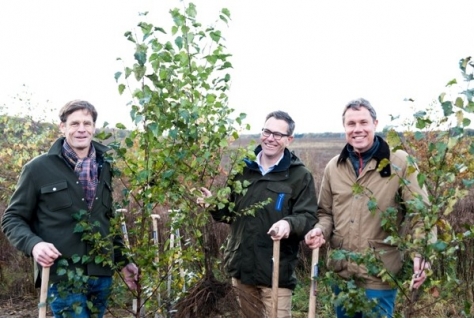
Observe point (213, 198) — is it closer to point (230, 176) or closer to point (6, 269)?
point (230, 176)

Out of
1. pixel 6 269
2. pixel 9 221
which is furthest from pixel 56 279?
pixel 6 269

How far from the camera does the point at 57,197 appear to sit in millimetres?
3090

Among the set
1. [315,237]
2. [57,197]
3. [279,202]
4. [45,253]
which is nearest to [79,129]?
[57,197]

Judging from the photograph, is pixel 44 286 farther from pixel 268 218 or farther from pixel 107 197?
pixel 268 218

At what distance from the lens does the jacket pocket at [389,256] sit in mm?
3205

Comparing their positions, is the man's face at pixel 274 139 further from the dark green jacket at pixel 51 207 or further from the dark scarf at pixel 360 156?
the dark green jacket at pixel 51 207

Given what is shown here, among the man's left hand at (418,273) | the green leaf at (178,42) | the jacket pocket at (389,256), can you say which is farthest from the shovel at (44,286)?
the man's left hand at (418,273)

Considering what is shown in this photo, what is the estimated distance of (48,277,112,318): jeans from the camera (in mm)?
3115

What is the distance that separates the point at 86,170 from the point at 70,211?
0.23m

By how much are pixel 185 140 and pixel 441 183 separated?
1.35 meters

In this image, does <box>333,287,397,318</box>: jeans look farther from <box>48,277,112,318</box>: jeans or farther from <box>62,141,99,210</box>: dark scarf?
<box>62,141,99,210</box>: dark scarf

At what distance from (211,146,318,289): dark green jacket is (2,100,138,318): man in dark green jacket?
75 centimetres

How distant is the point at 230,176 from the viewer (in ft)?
11.5

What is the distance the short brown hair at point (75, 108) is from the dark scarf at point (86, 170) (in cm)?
15
